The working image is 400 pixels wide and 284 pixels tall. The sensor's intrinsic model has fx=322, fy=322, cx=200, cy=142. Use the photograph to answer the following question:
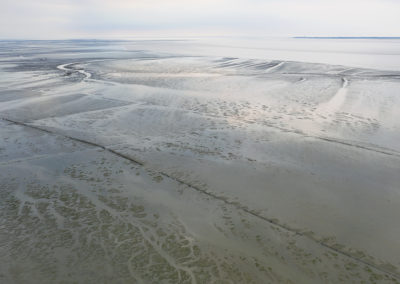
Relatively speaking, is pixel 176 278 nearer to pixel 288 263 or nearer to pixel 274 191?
pixel 288 263

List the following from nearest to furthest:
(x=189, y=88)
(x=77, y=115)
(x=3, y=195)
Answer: (x=3, y=195), (x=77, y=115), (x=189, y=88)

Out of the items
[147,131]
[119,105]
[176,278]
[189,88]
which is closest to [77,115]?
[119,105]

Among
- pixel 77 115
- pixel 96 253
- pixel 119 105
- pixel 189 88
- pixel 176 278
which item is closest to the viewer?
pixel 176 278

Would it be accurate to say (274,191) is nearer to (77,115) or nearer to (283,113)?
(283,113)

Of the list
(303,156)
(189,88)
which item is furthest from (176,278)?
(189,88)

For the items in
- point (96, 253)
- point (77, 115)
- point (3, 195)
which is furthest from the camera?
point (77, 115)

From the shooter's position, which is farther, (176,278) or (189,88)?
(189,88)
